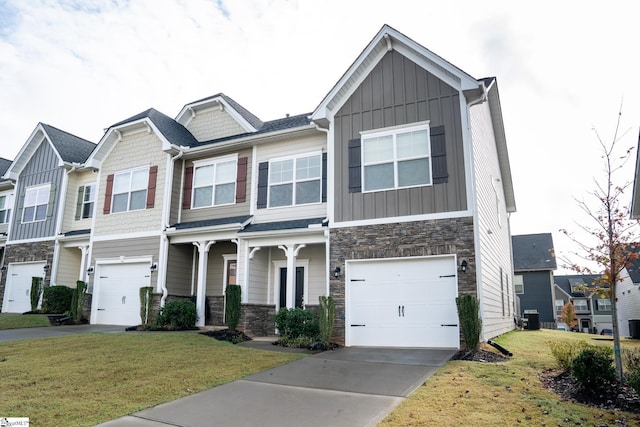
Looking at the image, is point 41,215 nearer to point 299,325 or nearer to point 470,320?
point 299,325

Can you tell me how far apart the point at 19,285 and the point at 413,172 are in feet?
60.2

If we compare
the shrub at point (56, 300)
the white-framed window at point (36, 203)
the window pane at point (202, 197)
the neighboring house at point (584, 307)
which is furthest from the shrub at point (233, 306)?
the neighboring house at point (584, 307)

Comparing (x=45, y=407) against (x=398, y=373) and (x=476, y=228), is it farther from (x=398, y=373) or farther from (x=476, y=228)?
(x=476, y=228)

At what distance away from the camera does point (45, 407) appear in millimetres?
5672

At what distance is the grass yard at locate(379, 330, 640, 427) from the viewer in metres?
5.11

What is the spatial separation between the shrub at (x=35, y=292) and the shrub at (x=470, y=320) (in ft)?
55.4

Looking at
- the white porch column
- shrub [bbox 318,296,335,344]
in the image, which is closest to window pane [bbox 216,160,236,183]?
the white porch column

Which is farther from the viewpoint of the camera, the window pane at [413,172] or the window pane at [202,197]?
the window pane at [202,197]

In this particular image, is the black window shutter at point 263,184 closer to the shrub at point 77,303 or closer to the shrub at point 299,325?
the shrub at point 299,325

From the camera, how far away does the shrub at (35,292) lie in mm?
18078

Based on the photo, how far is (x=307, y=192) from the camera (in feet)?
46.4

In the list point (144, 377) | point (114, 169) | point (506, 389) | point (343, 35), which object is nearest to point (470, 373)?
point (506, 389)

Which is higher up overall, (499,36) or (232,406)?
(499,36)

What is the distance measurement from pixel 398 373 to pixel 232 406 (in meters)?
3.16
